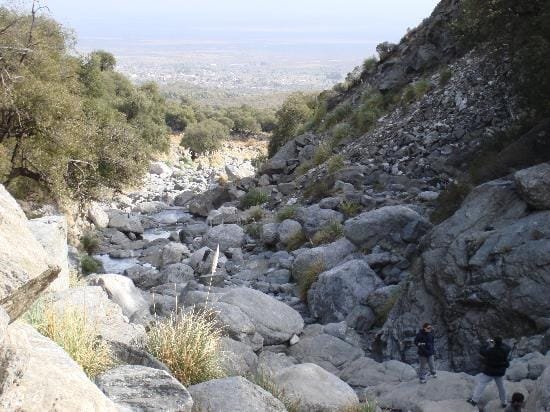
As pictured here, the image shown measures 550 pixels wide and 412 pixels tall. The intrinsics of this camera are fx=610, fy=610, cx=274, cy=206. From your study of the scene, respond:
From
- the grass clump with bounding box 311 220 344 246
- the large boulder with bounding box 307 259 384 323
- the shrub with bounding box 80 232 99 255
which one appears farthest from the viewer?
the shrub with bounding box 80 232 99 255

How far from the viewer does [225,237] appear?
2147 cm

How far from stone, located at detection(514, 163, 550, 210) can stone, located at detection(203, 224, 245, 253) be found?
1166 centimetres

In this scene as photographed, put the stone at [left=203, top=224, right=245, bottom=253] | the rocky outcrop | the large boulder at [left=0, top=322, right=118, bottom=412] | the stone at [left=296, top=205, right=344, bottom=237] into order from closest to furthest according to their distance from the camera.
Answer: 1. the large boulder at [left=0, top=322, right=118, bottom=412]
2. the rocky outcrop
3. the stone at [left=296, top=205, right=344, bottom=237]
4. the stone at [left=203, top=224, right=245, bottom=253]

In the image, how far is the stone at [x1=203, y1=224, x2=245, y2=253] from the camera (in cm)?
2095

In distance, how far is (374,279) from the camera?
1368cm

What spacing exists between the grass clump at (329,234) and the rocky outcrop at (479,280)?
5761 millimetres

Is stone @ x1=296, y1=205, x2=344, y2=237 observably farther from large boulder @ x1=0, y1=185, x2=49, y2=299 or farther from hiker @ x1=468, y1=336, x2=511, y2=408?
large boulder @ x1=0, y1=185, x2=49, y2=299

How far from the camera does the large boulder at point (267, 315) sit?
11005 millimetres

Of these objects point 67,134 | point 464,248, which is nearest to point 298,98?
point 67,134

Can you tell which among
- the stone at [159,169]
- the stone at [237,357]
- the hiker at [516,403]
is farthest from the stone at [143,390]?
the stone at [159,169]

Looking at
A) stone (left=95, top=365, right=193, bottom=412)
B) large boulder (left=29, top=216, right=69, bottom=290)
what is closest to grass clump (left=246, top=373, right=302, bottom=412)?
stone (left=95, top=365, right=193, bottom=412)

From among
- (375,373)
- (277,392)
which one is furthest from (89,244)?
(277,392)

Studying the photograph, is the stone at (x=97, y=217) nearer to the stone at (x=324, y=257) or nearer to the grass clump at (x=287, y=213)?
the grass clump at (x=287, y=213)

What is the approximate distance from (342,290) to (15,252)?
9.84 m
